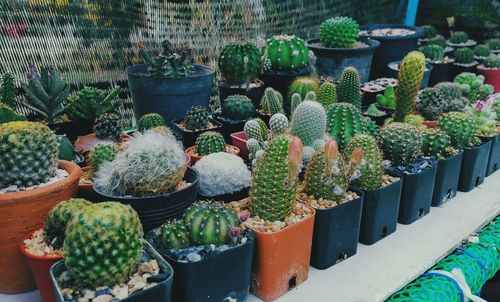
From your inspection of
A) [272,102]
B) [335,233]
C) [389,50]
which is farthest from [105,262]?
[389,50]

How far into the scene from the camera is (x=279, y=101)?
2266 mm

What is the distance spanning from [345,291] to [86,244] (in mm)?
773

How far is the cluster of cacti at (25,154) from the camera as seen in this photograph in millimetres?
1304

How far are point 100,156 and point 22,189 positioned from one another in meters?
0.30

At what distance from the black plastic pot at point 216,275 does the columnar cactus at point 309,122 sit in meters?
0.59

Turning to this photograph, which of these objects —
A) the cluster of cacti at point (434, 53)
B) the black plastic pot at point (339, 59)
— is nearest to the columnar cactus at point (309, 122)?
the black plastic pot at point (339, 59)

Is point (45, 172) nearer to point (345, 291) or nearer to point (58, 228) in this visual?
point (58, 228)

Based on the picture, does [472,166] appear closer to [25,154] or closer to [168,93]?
[168,93]

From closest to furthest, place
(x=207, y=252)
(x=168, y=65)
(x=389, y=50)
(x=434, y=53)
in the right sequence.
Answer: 1. (x=207, y=252)
2. (x=168, y=65)
3. (x=389, y=50)
4. (x=434, y=53)

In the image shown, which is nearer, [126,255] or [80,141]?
[126,255]

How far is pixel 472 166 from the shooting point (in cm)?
206

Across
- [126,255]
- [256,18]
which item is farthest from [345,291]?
[256,18]

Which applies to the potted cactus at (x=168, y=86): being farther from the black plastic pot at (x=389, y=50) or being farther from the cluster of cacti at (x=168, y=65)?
the black plastic pot at (x=389, y=50)

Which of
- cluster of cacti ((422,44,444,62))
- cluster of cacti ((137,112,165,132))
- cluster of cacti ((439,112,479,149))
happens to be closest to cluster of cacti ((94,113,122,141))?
cluster of cacti ((137,112,165,132))
